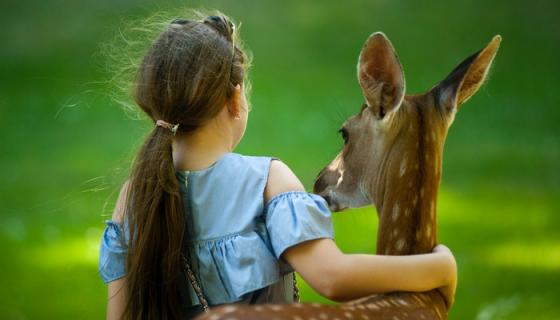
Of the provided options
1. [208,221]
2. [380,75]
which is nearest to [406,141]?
[380,75]

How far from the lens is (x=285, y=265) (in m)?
1.48

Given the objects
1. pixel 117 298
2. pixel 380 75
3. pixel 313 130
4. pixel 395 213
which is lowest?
pixel 313 130

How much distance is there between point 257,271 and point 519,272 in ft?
8.24

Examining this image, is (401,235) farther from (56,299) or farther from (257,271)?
(56,299)

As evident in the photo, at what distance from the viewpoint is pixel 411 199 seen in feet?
4.92

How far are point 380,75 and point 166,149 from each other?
0.41 metres

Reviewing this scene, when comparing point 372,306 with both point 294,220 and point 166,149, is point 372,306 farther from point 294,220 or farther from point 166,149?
point 166,149

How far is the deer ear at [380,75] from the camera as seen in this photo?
1.49m

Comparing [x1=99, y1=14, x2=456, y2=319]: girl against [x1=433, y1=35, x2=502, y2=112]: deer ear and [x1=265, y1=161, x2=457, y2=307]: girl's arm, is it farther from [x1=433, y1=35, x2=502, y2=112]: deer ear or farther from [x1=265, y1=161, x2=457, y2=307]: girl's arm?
[x1=433, y1=35, x2=502, y2=112]: deer ear

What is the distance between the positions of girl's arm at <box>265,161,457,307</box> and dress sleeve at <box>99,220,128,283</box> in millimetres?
318

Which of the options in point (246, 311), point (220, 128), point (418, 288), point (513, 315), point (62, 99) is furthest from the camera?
point (62, 99)

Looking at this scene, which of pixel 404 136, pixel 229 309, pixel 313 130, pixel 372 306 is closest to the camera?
pixel 229 309

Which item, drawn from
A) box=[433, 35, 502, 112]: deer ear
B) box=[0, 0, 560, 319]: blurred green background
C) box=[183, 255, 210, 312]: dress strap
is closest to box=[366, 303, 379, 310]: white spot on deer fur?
box=[183, 255, 210, 312]: dress strap

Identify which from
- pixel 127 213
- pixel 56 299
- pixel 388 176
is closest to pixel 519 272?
pixel 56 299
